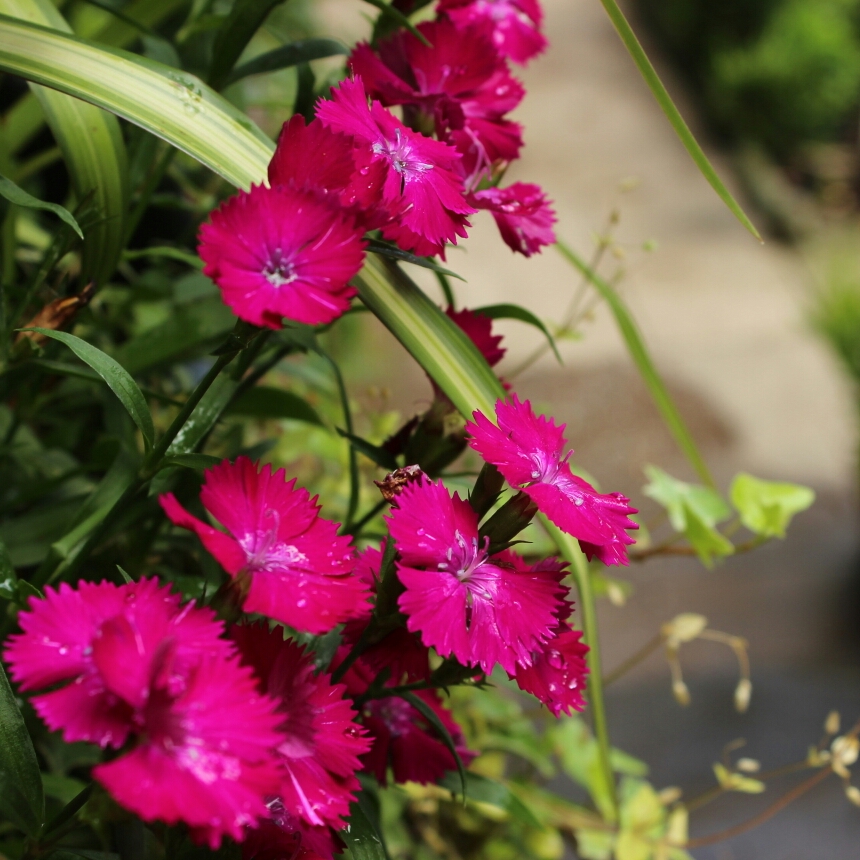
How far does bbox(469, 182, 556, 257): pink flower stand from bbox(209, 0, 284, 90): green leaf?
17 cm

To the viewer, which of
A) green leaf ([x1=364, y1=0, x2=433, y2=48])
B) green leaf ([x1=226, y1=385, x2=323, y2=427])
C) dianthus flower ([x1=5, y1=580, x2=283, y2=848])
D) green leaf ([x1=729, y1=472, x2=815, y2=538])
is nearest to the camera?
dianthus flower ([x1=5, y1=580, x2=283, y2=848])

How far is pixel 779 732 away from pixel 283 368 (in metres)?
1.05

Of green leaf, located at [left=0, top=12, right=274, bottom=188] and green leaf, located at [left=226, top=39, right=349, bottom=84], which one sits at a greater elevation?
green leaf, located at [left=226, top=39, right=349, bottom=84]

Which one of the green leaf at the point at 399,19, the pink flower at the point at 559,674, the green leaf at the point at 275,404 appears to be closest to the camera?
the pink flower at the point at 559,674

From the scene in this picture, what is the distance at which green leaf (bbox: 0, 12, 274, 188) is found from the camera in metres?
0.39

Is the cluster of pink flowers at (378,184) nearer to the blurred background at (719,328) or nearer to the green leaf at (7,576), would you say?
the green leaf at (7,576)

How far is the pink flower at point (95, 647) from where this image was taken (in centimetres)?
24

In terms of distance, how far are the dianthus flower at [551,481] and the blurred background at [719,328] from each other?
0.34 metres

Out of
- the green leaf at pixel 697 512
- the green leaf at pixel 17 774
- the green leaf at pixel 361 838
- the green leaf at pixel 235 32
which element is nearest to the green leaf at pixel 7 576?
the green leaf at pixel 17 774

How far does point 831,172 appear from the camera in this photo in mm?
3688

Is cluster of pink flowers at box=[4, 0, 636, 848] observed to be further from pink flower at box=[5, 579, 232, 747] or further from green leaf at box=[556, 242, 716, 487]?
green leaf at box=[556, 242, 716, 487]

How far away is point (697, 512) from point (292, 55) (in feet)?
1.35

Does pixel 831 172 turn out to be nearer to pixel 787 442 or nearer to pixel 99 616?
pixel 787 442

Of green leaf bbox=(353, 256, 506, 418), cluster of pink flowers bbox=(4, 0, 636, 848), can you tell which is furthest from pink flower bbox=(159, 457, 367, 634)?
green leaf bbox=(353, 256, 506, 418)
